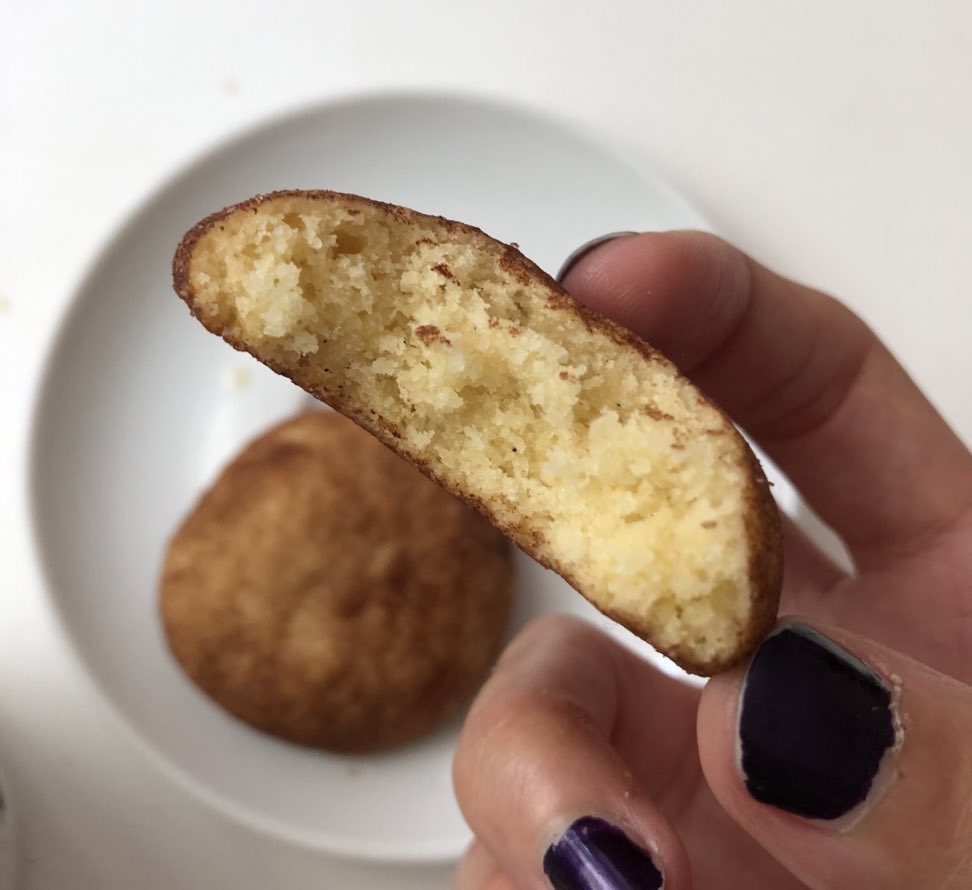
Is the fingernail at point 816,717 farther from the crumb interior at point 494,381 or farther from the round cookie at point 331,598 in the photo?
the round cookie at point 331,598

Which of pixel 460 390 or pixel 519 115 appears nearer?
pixel 460 390

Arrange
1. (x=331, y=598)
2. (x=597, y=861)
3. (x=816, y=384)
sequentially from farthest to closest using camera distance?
(x=331, y=598) → (x=816, y=384) → (x=597, y=861)

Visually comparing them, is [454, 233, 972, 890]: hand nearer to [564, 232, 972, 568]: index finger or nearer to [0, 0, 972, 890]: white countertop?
[564, 232, 972, 568]: index finger

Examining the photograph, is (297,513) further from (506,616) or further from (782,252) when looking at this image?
(782,252)

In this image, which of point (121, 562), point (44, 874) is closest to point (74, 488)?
point (121, 562)

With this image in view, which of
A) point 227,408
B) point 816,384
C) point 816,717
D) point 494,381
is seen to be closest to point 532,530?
point 494,381

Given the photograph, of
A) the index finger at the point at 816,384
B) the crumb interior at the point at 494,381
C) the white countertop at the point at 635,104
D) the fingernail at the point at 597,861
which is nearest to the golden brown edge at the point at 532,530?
the crumb interior at the point at 494,381

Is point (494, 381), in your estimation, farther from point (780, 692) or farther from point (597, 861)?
point (597, 861)
